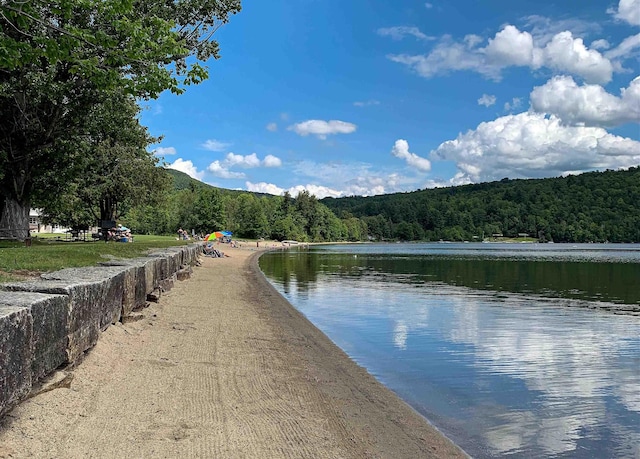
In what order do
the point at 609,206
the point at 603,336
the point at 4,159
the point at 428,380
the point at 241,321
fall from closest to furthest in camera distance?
the point at 428,380, the point at 241,321, the point at 603,336, the point at 4,159, the point at 609,206

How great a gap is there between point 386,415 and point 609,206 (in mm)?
185453

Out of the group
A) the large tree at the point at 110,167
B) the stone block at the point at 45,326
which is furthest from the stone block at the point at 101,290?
the large tree at the point at 110,167

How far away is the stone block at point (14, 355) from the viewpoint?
13.4ft

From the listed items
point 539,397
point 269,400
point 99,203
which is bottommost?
point 539,397

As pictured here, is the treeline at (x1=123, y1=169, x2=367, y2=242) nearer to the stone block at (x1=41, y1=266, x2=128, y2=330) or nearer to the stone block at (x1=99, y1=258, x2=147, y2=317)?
the stone block at (x1=99, y1=258, x2=147, y2=317)

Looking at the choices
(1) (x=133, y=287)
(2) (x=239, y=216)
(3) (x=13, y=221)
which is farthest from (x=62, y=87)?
(2) (x=239, y=216)

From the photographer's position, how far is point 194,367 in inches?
306

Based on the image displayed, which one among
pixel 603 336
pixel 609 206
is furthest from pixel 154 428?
pixel 609 206

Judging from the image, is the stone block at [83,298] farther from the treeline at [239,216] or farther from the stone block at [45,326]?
the treeline at [239,216]

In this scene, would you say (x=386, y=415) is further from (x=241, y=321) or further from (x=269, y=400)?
(x=241, y=321)

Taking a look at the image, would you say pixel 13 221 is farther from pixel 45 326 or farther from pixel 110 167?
pixel 45 326

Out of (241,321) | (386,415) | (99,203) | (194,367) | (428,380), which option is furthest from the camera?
(99,203)

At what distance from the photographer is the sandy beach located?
4734 millimetres

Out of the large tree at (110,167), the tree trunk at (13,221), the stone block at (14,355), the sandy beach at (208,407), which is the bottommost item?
the sandy beach at (208,407)
